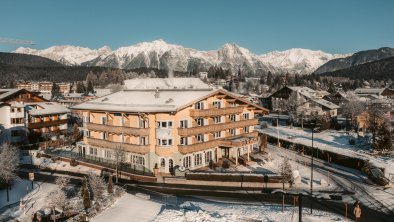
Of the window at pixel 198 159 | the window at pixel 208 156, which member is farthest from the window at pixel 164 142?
the window at pixel 208 156

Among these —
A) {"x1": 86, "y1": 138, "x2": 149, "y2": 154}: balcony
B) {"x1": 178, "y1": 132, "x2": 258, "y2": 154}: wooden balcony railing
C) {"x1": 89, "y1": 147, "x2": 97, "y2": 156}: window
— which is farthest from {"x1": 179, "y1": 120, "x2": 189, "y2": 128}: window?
{"x1": 89, "y1": 147, "x2": 97, "y2": 156}: window

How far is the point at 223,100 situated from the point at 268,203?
76.3 ft

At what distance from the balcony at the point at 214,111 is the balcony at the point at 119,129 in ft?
22.8

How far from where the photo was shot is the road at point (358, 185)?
3997 cm

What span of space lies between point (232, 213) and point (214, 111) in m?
22.8

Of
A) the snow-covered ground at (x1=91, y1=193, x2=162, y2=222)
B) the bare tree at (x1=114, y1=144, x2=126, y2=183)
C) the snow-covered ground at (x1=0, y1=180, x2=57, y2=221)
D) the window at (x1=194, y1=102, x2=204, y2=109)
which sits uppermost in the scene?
the window at (x1=194, y1=102, x2=204, y2=109)

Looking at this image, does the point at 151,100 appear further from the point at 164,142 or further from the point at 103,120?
the point at 103,120

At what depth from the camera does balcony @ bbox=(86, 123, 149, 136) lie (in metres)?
51.9

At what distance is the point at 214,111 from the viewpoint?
184 ft

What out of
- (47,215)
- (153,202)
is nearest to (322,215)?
(153,202)

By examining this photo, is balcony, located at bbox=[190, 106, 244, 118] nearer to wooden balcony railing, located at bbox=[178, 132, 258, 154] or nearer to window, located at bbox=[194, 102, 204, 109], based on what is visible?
window, located at bbox=[194, 102, 204, 109]

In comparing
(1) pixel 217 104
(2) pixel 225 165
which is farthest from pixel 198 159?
(1) pixel 217 104

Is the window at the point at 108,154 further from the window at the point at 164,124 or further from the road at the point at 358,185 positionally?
the road at the point at 358,185

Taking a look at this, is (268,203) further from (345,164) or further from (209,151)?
(345,164)
